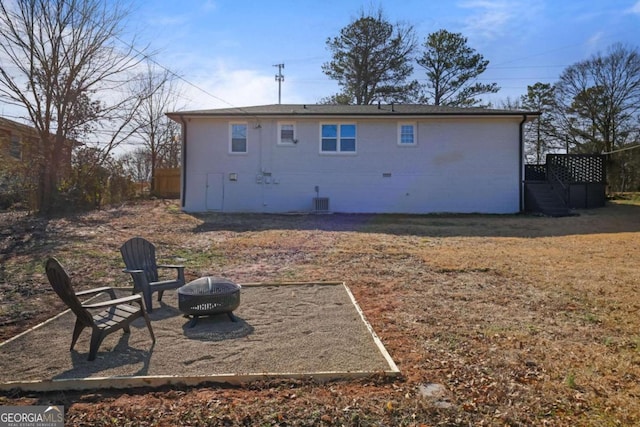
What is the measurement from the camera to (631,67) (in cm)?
2689

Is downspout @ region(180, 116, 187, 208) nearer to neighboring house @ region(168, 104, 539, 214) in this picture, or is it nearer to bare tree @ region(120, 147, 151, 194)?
neighboring house @ region(168, 104, 539, 214)

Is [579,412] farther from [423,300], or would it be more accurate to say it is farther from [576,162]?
[576,162]

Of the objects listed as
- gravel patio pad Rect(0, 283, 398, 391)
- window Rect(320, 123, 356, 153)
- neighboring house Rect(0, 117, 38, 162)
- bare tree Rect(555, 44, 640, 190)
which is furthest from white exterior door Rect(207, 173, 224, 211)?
bare tree Rect(555, 44, 640, 190)

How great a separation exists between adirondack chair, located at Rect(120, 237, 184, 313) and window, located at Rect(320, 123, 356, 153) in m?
11.9

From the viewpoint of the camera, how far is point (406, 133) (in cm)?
1684

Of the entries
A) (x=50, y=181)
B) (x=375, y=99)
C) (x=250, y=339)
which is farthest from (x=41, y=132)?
(x=375, y=99)

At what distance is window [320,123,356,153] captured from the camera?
55.3 feet

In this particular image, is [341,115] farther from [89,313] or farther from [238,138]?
[89,313]

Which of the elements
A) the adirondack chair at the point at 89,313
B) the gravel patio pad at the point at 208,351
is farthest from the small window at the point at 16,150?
the adirondack chair at the point at 89,313

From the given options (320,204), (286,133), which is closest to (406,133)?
(320,204)

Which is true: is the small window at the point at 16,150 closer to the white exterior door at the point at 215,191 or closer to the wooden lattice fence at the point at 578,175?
the white exterior door at the point at 215,191

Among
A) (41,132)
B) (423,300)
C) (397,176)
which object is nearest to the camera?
(423,300)

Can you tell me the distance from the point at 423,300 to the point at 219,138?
43.4ft

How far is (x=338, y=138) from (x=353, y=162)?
112 centimetres
